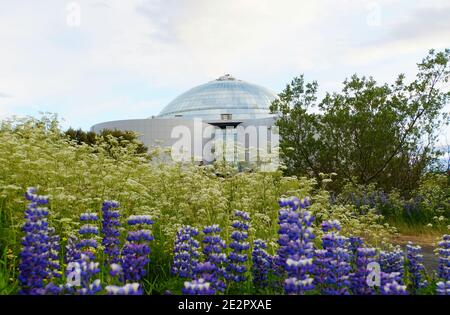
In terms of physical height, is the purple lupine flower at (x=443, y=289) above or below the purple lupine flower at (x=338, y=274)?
below

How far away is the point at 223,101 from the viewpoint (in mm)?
74875

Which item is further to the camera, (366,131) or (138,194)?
(366,131)

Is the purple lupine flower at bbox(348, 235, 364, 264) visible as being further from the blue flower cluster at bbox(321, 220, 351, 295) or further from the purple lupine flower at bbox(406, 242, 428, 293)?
the blue flower cluster at bbox(321, 220, 351, 295)

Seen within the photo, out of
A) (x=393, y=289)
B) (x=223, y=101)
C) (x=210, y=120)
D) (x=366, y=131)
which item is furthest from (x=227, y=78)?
(x=393, y=289)

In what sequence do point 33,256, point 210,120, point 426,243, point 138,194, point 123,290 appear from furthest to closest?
point 210,120, point 426,243, point 138,194, point 33,256, point 123,290

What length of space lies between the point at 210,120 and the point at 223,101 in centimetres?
647

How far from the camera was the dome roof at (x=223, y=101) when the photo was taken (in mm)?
72300

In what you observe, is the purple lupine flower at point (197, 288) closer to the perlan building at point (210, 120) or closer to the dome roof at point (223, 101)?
the perlan building at point (210, 120)

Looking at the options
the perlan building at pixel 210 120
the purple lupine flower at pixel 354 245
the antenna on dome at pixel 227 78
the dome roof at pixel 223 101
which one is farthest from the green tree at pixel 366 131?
the antenna on dome at pixel 227 78

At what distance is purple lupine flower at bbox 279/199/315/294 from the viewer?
3203mm

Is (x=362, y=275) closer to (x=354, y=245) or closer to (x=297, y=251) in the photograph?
(x=297, y=251)

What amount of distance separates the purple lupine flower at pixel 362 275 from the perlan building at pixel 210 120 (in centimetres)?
3838

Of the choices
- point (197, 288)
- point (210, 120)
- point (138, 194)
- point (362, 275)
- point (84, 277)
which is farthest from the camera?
point (210, 120)
